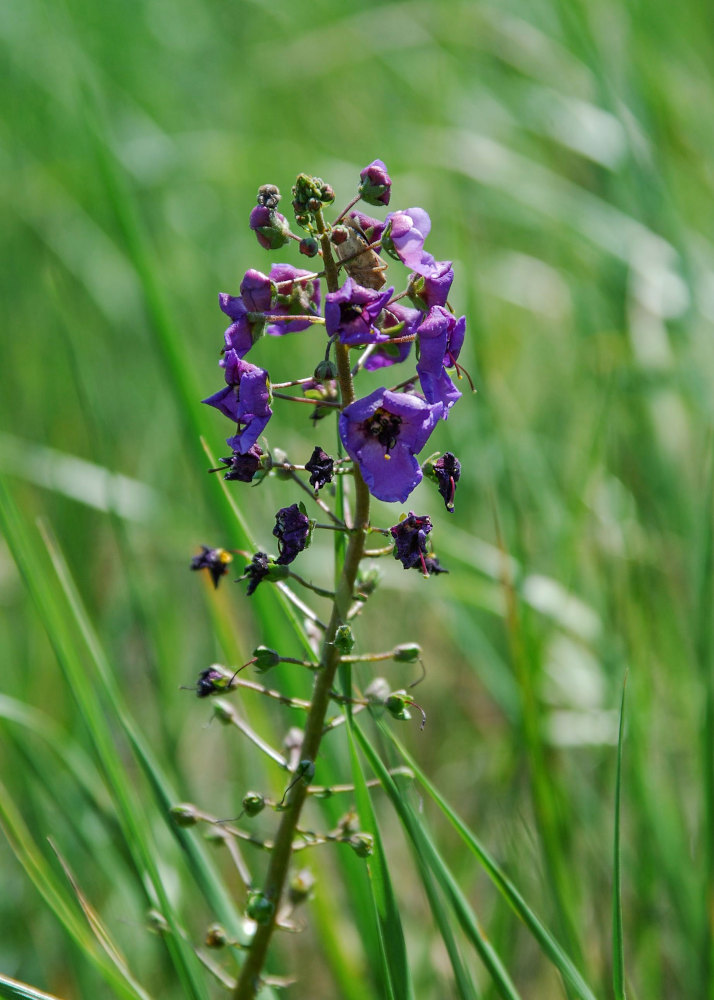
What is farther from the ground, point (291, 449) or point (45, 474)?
point (291, 449)

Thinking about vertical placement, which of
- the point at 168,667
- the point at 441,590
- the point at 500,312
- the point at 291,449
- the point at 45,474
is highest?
the point at 500,312

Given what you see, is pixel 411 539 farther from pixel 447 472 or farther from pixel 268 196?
pixel 268 196

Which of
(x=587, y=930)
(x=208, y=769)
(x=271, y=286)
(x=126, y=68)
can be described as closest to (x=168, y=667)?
(x=208, y=769)

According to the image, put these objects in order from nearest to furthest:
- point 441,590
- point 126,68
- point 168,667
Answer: point 441,590
point 168,667
point 126,68

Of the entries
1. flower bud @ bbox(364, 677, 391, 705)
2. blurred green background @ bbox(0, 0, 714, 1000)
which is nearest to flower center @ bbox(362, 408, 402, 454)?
flower bud @ bbox(364, 677, 391, 705)

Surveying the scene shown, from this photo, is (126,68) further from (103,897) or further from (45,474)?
(103,897)

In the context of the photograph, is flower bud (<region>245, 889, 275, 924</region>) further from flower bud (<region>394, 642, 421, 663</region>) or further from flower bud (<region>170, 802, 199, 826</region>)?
flower bud (<region>394, 642, 421, 663</region>)

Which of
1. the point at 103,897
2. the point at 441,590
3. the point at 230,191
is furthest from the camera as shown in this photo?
the point at 230,191
